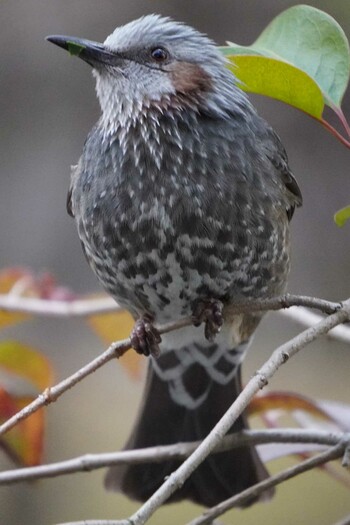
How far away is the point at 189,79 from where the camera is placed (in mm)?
3014

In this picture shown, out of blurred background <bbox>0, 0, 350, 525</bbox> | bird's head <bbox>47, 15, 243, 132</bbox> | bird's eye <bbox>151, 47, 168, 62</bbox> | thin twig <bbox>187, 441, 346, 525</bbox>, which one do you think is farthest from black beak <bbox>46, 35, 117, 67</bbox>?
blurred background <bbox>0, 0, 350, 525</bbox>

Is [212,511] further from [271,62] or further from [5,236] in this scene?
[5,236]

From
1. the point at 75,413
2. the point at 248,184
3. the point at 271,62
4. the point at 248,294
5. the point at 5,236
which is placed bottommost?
the point at 75,413

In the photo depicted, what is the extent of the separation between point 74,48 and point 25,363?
850 millimetres

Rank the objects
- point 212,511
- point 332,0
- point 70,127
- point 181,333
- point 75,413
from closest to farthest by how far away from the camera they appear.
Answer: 1. point 212,511
2. point 181,333
3. point 332,0
4. point 75,413
5. point 70,127

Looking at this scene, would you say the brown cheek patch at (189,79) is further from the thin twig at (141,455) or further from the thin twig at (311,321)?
the thin twig at (141,455)

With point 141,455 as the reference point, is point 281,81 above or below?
above

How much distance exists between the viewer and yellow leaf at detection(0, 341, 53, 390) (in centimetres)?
285

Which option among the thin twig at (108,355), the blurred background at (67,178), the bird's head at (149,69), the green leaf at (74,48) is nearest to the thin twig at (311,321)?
the thin twig at (108,355)

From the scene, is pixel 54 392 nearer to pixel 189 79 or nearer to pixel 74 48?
pixel 74 48

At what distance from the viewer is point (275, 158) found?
3105 millimetres

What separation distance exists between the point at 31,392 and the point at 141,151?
74 cm

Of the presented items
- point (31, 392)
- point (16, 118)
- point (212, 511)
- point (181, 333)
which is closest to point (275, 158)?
point (181, 333)

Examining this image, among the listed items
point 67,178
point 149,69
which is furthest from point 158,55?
point 67,178
